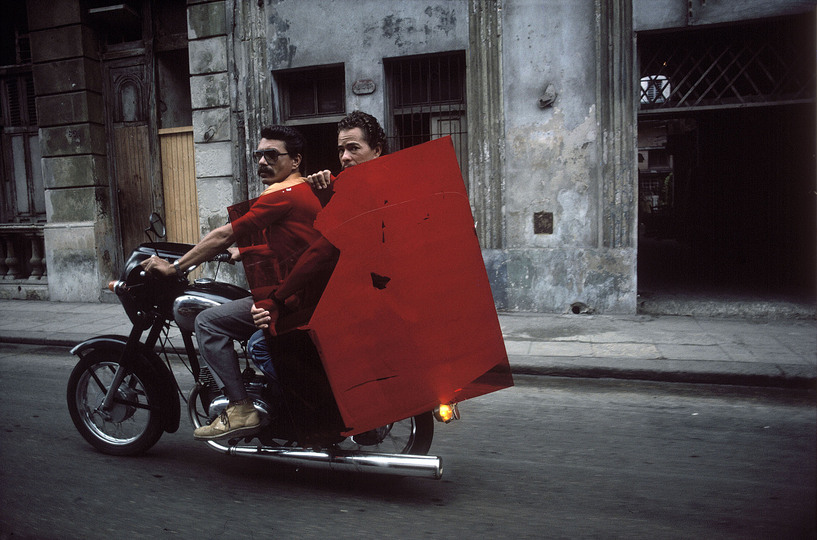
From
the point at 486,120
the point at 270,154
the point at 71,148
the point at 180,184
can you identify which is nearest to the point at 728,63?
the point at 486,120

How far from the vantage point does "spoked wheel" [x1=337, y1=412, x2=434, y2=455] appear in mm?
2974

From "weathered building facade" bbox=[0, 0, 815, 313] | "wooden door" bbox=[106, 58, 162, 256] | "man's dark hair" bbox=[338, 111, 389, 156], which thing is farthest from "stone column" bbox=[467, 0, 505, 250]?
"wooden door" bbox=[106, 58, 162, 256]

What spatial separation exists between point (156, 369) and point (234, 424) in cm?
74

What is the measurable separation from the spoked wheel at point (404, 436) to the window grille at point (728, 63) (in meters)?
6.06

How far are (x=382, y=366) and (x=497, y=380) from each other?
0.56 metres

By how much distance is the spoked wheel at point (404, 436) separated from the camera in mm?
2974

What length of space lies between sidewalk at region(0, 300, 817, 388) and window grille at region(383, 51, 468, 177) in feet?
9.30

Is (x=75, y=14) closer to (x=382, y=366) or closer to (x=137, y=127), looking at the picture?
(x=137, y=127)

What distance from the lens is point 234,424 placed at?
2877mm

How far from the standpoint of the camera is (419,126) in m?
8.40

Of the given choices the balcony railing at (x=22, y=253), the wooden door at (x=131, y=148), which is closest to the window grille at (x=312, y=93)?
the wooden door at (x=131, y=148)

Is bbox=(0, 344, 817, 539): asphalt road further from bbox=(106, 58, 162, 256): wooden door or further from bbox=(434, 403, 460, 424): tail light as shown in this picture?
bbox=(106, 58, 162, 256): wooden door

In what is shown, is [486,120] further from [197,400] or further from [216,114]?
[197,400]

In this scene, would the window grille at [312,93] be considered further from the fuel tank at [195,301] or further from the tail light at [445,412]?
the tail light at [445,412]
